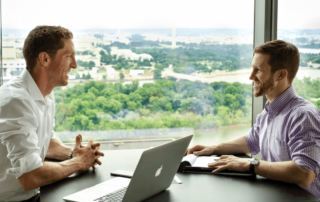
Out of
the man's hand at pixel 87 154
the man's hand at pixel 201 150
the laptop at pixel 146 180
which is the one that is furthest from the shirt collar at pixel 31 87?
the man's hand at pixel 201 150

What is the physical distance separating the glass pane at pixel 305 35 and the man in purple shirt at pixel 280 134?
76cm

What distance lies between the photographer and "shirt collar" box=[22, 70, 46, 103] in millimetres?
2148

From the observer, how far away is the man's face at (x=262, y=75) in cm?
254

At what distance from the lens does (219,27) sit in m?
3.42

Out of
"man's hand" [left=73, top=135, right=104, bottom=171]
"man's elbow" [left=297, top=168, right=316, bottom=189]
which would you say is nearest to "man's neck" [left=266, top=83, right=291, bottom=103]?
"man's elbow" [left=297, top=168, right=316, bottom=189]

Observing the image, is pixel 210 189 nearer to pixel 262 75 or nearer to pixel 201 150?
pixel 201 150

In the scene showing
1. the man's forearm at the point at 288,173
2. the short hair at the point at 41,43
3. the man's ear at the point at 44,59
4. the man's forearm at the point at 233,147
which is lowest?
the man's forearm at the point at 233,147

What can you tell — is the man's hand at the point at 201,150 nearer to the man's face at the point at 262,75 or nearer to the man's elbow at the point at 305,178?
the man's face at the point at 262,75

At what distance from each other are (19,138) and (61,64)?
50cm

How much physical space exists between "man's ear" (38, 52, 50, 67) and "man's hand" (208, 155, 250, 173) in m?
0.89

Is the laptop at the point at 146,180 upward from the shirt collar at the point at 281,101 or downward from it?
downward

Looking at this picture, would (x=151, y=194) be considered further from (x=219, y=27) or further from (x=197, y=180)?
(x=219, y=27)

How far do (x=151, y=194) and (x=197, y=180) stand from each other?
0.29 meters

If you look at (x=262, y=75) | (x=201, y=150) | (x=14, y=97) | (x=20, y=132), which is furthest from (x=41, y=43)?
(x=262, y=75)
